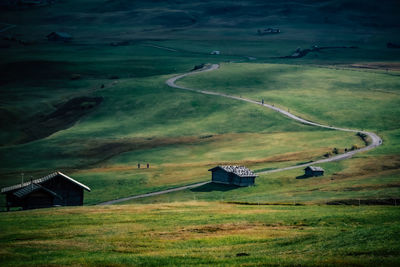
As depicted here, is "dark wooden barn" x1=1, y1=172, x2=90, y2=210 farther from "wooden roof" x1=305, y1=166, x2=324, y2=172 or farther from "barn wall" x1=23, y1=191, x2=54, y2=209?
"wooden roof" x1=305, y1=166, x2=324, y2=172

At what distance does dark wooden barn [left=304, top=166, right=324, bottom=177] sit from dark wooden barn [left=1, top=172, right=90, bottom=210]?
3857 centimetres

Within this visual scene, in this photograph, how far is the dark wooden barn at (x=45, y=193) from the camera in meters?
68.6

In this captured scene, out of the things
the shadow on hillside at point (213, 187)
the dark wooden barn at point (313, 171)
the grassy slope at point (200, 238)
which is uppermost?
the grassy slope at point (200, 238)

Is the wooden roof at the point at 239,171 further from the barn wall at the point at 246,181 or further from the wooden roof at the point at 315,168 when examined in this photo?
the wooden roof at the point at 315,168

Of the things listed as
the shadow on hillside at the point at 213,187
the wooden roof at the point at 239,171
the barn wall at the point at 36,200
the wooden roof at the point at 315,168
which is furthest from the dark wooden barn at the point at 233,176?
the barn wall at the point at 36,200

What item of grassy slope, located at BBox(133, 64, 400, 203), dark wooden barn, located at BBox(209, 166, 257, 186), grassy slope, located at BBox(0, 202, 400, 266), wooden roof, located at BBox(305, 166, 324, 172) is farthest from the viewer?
wooden roof, located at BBox(305, 166, 324, 172)

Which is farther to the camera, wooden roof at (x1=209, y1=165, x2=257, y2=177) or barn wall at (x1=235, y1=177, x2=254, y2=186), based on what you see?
wooden roof at (x1=209, y1=165, x2=257, y2=177)

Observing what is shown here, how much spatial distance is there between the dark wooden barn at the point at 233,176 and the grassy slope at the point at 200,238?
36.3m

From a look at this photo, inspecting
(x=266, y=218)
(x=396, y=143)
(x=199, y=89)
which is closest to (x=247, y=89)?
(x=199, y=89)

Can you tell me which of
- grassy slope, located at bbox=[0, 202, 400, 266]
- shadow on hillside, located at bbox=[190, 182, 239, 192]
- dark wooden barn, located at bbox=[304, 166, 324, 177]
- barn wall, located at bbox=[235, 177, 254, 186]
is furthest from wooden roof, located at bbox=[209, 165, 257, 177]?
grassy slope, located at bbox=[0, 202, 400, 266]

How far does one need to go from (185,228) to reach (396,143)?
86.8 m

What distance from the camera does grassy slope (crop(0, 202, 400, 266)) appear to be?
31.3 meters

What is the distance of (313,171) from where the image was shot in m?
96.0

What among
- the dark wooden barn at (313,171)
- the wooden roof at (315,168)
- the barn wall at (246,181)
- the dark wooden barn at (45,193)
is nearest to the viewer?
the dark wooden barn at (45,193)
